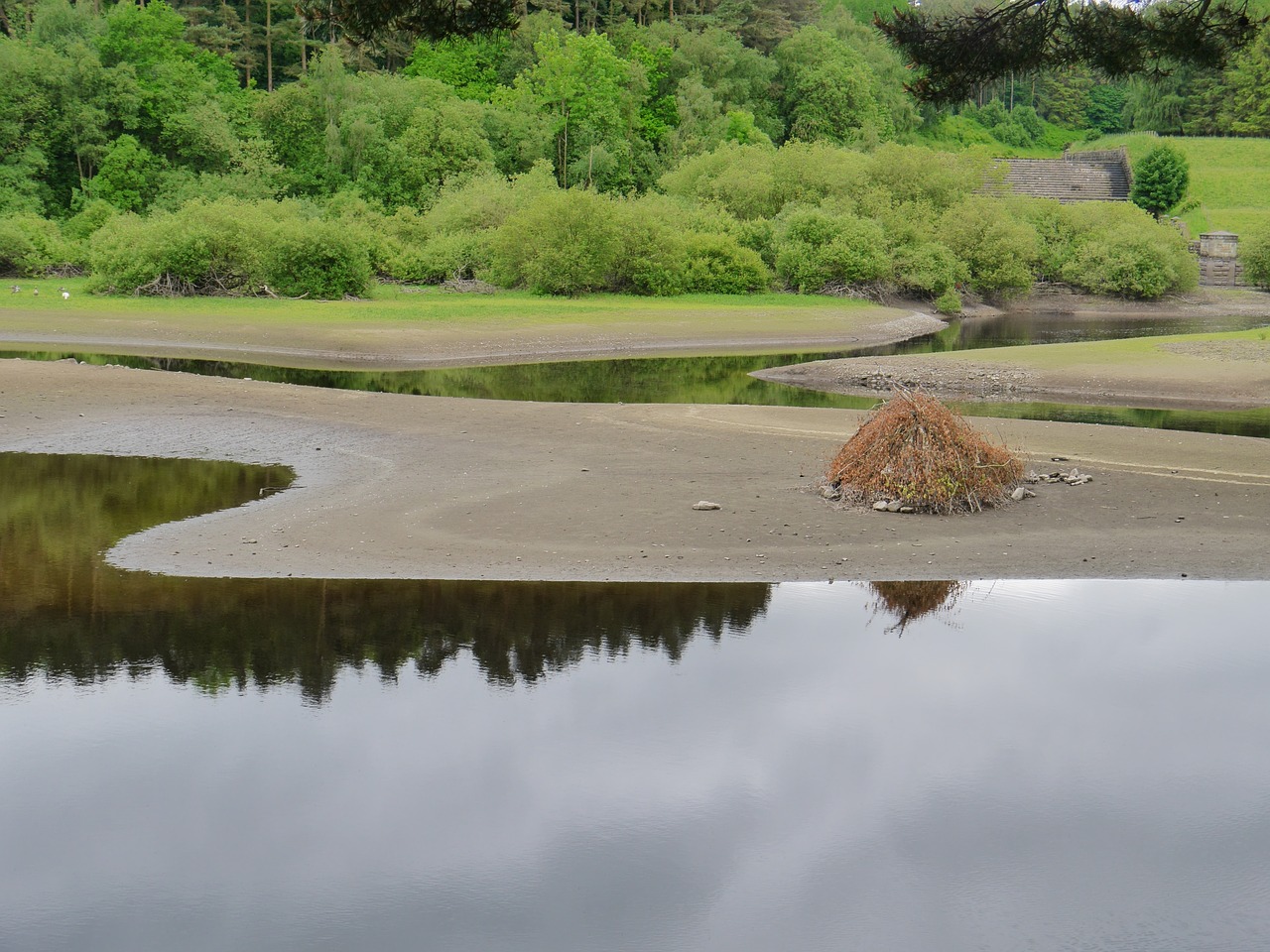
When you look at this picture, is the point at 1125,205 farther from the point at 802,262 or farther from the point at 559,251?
the point at 559,251

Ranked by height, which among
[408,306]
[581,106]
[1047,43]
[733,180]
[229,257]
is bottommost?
[408,306]

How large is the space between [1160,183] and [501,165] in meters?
38.4

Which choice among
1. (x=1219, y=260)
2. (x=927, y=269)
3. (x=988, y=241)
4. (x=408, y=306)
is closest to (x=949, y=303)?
(x=927, y=269)

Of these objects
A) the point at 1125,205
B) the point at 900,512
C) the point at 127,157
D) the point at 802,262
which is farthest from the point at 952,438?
the point at 127,157

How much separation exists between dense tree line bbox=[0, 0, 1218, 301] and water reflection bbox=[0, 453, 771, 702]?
74.0 feet

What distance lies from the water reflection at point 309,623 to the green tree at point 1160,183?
7278 centimetres

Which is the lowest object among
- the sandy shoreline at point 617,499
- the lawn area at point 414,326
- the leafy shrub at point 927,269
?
the sandy shoreline at point 617,499

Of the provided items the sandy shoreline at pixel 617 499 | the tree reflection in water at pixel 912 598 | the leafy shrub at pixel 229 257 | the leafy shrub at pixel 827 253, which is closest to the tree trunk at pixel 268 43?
the leafy shrub at pixel 229 257

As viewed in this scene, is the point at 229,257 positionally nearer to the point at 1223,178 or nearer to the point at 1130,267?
the point at 1130,267

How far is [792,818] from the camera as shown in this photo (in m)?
8.21

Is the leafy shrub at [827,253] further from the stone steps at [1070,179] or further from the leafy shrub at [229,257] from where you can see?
the stone steps at [1070,179]

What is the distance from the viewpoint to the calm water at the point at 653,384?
2573 centimetres

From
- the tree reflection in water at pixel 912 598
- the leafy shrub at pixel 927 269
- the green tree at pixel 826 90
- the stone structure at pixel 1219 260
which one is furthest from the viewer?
the green tree at pixel 826 90

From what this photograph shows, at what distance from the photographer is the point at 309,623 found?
11609 millimetres
